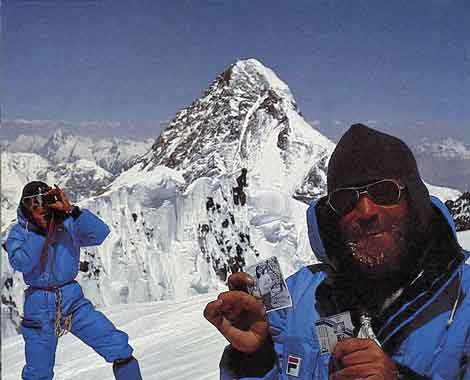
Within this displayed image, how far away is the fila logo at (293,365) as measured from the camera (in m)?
0.74

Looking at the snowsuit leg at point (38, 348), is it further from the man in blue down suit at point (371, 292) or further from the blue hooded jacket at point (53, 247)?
the man in blue down suit at point (371, 292)

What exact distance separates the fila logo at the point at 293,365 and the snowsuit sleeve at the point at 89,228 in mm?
916

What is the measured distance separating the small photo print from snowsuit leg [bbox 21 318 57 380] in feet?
2.90

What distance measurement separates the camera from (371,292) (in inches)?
27.0

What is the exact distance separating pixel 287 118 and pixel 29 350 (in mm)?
1454

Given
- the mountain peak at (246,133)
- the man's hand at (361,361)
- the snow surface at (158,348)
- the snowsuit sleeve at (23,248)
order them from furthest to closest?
the mountain peak at (246,133), the snow surface at (158,348), the snowsuit sleeve at (23,248), the man's hand at (361,361)

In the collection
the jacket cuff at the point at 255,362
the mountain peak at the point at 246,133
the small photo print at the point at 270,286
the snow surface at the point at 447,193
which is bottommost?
the jacket cuff at the point at 255,362

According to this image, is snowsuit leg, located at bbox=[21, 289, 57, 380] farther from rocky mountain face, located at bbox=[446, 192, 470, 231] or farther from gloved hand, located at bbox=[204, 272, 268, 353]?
rocky mountain face, located at bbox=[446, 192, 470, 231]

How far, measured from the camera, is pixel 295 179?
101 inches

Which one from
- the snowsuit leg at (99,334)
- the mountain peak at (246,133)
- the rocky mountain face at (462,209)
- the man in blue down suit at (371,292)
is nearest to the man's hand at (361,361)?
the man in blue down suit at (371,292)

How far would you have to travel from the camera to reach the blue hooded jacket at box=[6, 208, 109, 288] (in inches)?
57.7

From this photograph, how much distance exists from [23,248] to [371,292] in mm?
Result: 1090

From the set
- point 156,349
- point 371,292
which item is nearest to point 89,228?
point 156,349

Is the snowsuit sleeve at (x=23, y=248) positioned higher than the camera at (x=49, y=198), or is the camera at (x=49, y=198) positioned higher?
the camera at (x=49, y=198)
